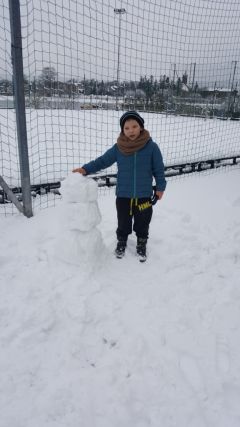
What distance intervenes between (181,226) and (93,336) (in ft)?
6.01

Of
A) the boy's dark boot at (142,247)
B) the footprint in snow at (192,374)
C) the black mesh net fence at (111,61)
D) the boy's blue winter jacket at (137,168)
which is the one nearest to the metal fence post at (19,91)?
the black mesh net fence at (111,61)

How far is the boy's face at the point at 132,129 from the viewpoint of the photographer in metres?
2.62

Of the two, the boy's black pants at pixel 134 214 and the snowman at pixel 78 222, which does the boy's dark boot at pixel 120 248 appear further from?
the snowman at pixel 78 222

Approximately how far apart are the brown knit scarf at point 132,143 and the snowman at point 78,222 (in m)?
0.41

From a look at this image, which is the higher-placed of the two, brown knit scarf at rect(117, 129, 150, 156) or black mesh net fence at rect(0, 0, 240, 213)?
black mesh net fence at rect(0, 0, 240, 213)

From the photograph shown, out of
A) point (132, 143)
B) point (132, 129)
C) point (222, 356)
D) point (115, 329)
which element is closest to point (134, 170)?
point (132, 143)

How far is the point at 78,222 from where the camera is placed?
8.47ft

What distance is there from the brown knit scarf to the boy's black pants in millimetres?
440

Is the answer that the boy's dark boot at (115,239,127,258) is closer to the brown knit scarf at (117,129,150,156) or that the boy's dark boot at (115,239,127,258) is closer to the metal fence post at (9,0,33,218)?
the brown knit scarf at (117,129,150,156)

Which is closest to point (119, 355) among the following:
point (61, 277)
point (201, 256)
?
point (61, 277)

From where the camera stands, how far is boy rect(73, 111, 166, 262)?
267 centimetres

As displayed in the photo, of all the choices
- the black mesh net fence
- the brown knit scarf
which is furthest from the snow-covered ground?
the black mesh net fence

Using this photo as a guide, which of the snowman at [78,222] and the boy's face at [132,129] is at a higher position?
the boy's face at [132,129]

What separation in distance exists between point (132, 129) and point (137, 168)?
1.08 feet
